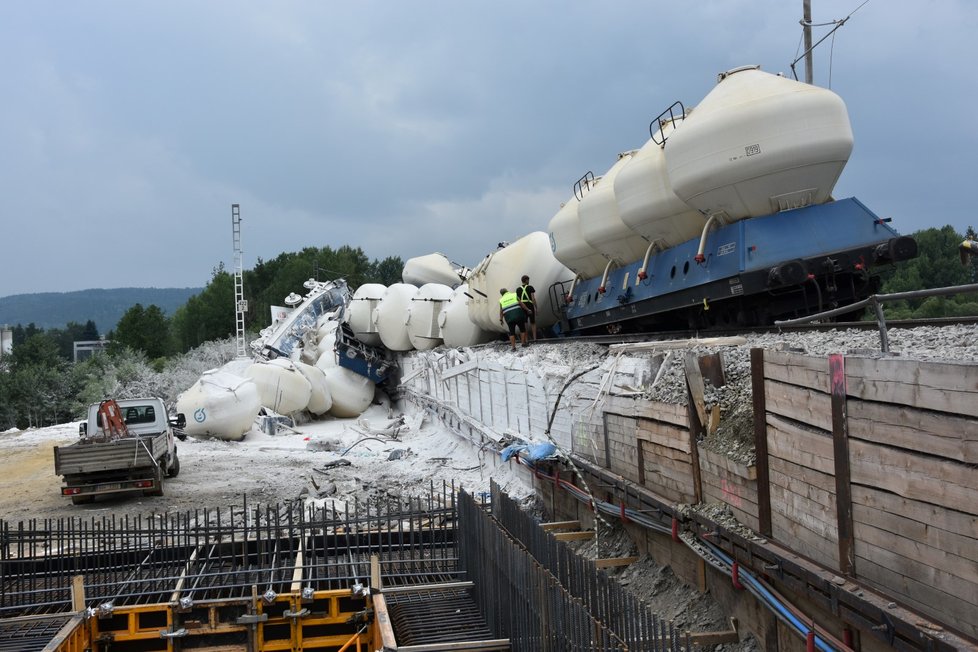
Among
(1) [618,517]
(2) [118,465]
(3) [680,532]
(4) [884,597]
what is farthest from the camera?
(2) [118,465]

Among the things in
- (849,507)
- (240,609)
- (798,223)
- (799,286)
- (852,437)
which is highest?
(798,223)

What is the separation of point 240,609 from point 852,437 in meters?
7.26

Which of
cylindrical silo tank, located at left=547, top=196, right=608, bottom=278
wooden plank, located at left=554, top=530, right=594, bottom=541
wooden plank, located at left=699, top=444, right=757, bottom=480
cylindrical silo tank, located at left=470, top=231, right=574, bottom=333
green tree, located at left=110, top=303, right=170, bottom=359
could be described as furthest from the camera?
green tree, located at left=110, top=303, right=170, bottom=359

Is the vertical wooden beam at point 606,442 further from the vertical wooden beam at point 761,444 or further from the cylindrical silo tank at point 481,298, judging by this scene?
the cylindrical silo tank at point 481,298

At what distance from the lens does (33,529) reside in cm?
1127

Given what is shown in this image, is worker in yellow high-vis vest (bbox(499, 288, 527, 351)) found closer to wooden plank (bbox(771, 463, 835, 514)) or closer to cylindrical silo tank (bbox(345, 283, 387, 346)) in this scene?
wooden plank (bbox(771, 463, 835, 514))

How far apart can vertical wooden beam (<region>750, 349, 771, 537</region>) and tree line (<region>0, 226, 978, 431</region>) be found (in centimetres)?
157

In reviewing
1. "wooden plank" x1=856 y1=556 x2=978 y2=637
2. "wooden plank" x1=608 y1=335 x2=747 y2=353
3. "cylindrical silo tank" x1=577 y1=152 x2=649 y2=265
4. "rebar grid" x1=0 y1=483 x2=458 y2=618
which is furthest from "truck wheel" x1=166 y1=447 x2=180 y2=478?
"wooden plank" x1=856 y1=556 x2=978 y2=637

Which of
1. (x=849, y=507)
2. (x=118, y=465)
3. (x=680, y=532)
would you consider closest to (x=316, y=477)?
(x=118, y=465)

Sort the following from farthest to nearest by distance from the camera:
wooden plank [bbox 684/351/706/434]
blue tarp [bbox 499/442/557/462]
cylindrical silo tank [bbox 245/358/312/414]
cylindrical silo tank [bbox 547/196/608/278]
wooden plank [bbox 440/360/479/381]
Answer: cylindrical silo tank [bbox 245/358/312/414] → wooden plank [bbox 440/360/479/381] → cylindrical silo tank [bbox 547/196/608/278] → blue tarp [bbox 499/442/557/462] → wooden plank [bbox 684/351/706/434]

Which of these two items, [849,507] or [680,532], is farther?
[680,532]

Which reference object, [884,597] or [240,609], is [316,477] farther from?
[884,597]

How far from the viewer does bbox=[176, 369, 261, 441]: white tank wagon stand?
78.6ft

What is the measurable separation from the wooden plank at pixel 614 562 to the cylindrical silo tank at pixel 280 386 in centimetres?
2152
